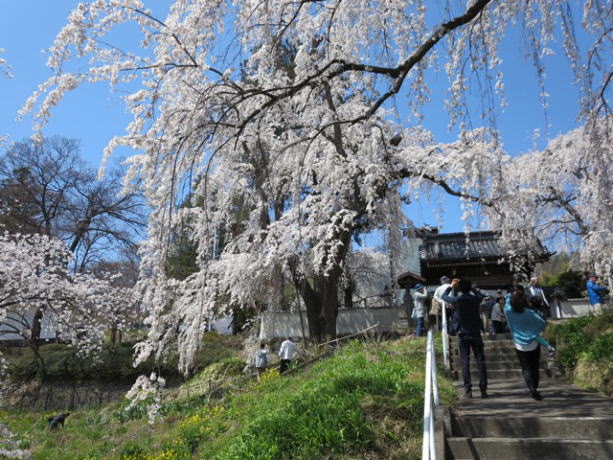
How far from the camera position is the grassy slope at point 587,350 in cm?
670

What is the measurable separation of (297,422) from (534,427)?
2652mm

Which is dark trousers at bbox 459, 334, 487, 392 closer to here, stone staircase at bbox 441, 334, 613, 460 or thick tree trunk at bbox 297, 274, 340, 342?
stone staircase at bbox 441, 334, 613, 460

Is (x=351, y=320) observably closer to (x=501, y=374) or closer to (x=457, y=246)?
(x=457, y=246)

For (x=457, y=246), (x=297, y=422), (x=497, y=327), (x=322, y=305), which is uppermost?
(x=457, y=246)

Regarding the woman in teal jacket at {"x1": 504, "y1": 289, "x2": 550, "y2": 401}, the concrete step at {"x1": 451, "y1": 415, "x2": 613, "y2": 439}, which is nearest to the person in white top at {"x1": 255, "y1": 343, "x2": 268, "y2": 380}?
the woman in teal jacket at {"x1": 504, "y1": 289, "x2": 550, "y2": 401}

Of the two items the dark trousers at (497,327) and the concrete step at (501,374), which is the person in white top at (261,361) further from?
the dark trousers at (497,327)

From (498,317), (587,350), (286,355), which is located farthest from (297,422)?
(498,317)

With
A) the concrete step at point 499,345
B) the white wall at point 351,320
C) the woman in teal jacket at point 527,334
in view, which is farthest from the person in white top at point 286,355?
the woman in teal jacket at point 527,334

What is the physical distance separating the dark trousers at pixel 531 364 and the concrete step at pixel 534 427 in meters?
1.33

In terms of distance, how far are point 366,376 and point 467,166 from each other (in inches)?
275

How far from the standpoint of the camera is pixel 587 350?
25.0 feet

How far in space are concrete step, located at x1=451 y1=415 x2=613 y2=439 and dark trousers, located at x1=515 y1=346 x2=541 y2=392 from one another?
1.33 meters

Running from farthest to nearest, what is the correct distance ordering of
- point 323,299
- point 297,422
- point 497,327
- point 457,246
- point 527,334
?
point 457,246
point 323,299
point 497,327
point 527,334
point 297,422

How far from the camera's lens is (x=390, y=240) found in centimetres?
1319
